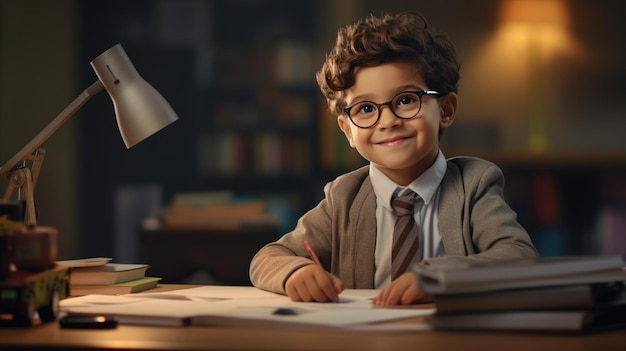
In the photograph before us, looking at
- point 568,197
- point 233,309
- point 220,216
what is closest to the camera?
point 233,309

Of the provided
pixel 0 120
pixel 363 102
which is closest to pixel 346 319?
pixel 363 102

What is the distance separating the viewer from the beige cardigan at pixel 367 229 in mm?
1271

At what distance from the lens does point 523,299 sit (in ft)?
2.87

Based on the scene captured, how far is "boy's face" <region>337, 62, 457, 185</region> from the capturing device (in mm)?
1344

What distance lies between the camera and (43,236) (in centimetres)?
98

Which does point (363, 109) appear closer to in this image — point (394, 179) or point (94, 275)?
point (394, 179)

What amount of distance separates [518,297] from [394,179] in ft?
1.90

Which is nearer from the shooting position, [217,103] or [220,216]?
[220,216]

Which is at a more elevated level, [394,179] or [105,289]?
[394,179]

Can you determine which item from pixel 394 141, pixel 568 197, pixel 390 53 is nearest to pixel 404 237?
pixel 394 141

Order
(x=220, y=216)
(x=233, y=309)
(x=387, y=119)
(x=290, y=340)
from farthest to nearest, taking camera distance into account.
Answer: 1. (x=220, y=216)
2. (x=387, y=119)
3. (x=233, y=309)
4. (x=290, y=340)

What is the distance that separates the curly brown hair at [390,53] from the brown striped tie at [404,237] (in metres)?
0.19

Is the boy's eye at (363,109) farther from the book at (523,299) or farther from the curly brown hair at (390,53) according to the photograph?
the book at (523,299)

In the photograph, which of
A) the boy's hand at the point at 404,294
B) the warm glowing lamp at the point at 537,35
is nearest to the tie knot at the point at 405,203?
the boy's hand at the point at 404,294
